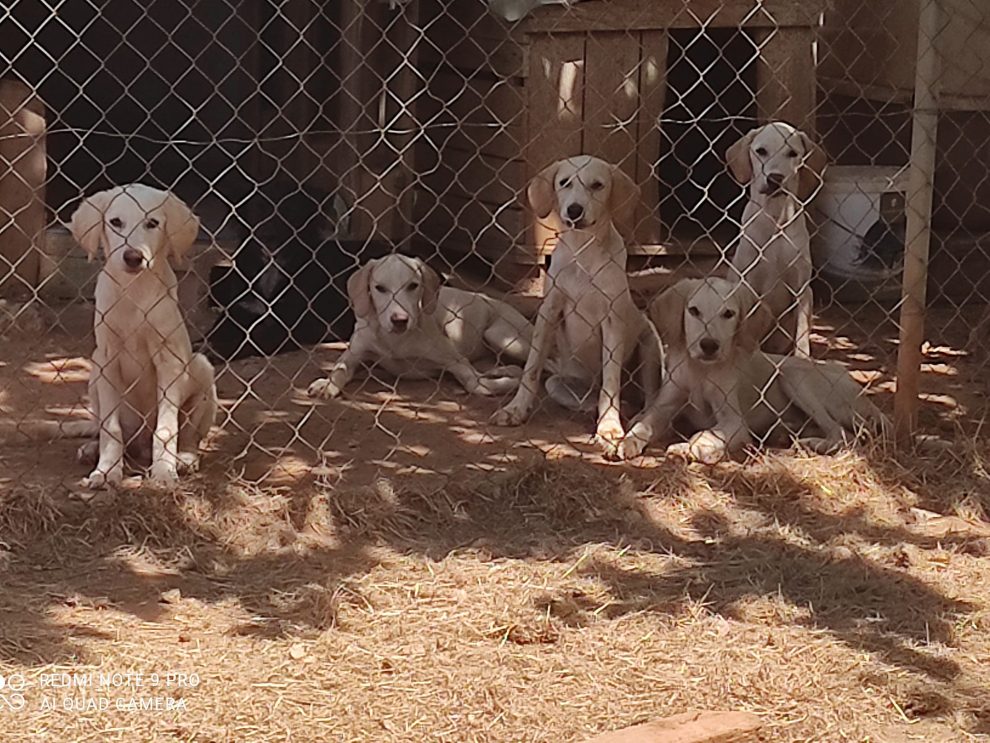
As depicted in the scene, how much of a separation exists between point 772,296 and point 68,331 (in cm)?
293

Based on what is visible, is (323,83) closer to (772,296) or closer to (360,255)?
(360,255)

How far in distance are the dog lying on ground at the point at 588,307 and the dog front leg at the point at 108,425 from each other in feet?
4.81

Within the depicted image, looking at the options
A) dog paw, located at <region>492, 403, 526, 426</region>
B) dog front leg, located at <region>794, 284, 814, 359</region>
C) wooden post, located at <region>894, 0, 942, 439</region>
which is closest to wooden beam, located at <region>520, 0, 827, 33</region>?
dog front leg, located at <region>794, 284, 814, 359</region>

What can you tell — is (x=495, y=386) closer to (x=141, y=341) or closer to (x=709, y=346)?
(x=709, y=346)

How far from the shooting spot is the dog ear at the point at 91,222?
16.0 feet

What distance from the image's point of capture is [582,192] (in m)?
5.72

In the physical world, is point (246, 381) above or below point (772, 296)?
below

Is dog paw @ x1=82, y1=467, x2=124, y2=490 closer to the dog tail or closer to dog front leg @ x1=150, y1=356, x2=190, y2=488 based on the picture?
dog front leg @ x1=150, y1=356, x2=190, y2=488

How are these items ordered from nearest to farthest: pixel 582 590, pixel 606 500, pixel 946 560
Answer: pixel 582 590 → pixel 946 560 → pixel 606 500

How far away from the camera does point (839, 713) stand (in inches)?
143

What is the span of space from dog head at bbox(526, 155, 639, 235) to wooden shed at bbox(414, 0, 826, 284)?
1510 mm

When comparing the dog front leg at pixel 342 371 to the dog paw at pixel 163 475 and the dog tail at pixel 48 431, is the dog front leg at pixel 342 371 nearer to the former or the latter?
the dog tail at pixel 48 431

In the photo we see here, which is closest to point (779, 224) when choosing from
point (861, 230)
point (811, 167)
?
point (811, 167)

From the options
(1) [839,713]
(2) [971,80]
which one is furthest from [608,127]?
(1) [839,713]
